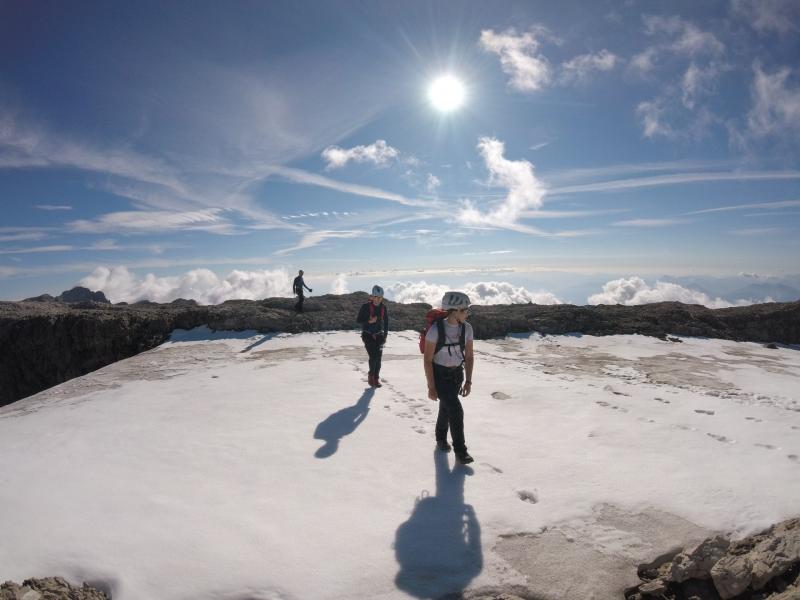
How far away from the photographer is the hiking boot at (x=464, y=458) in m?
6.06

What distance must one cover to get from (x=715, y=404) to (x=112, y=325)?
24566 millimetres

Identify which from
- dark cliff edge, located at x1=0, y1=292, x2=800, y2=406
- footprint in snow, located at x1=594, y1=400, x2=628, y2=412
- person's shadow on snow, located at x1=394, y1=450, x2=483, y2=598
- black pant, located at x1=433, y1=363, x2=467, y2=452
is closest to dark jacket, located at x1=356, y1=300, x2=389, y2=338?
black pant, located at x1=433, y1=363, x2=467, y2=452

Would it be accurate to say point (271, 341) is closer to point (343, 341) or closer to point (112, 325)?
point (343, 341)

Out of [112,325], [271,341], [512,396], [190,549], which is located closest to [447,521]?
[190,549]

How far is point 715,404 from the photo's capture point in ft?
29.5

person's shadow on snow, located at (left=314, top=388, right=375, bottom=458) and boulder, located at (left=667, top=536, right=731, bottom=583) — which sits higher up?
person's shadow on snow, located at (left=314, top=388, right=375, bottom=458)

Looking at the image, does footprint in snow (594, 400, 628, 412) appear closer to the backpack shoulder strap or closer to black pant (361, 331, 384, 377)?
the backpack shoulder strap

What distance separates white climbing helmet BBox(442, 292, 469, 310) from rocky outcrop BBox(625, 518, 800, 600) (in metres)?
3.69

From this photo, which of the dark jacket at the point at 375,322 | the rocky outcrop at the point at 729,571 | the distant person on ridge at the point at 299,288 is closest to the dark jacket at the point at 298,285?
the distant person on ridge at the point at 299,288

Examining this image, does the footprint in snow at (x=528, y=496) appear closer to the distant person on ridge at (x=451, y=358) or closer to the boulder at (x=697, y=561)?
the distant person on ridge at (x=451, y=358)

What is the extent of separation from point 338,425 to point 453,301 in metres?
3.53

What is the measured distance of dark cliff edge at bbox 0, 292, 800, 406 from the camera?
1853 cm

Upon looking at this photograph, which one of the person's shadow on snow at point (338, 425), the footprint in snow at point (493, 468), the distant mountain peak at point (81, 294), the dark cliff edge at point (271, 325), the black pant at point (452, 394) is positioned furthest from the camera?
the distant mountain peak at point (81, 294)

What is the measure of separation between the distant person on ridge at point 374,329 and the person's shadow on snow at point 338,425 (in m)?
1.17
